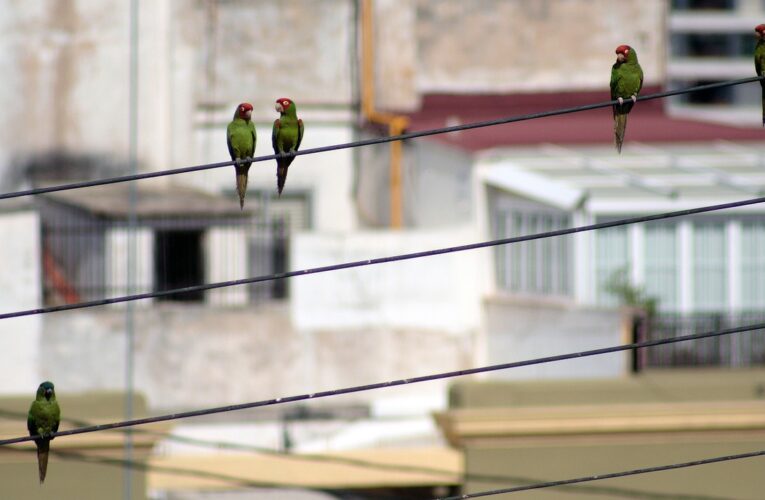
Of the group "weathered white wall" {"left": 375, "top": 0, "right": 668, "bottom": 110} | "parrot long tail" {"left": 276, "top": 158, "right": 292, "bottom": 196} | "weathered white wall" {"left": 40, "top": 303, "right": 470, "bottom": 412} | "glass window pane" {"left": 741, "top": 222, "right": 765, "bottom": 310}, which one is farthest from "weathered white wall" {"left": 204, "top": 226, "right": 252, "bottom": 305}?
"parrot long tail" {"left": 276, "top": 158, "right": 292, "bottom": 196}

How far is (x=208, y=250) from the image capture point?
97.6ft

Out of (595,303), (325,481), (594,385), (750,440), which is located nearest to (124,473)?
(325,481)

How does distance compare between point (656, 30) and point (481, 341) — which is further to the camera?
point (656, 30)

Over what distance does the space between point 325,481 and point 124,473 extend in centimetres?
231

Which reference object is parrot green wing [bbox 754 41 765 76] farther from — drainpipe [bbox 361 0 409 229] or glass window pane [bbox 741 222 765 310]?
drainpipe [bbox 361 0 409 229]

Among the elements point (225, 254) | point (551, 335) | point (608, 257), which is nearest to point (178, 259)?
point (225, 254)

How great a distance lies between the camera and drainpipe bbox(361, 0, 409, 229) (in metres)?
33.0

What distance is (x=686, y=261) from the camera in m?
30.0

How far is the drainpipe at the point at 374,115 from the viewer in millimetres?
33041

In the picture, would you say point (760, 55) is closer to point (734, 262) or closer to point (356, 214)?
point (734, 262)

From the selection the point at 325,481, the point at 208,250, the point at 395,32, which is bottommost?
the point at 325,481

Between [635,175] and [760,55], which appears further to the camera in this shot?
[635,175]

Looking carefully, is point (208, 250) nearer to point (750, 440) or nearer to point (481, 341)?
point (481, 341)

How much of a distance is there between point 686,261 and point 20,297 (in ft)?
34.3
